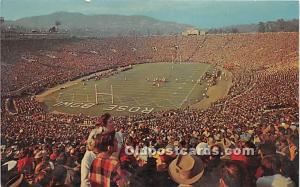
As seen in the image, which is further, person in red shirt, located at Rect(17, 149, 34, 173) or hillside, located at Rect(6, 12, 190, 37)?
hillside, located at Rect(6, 12, 190, 37)

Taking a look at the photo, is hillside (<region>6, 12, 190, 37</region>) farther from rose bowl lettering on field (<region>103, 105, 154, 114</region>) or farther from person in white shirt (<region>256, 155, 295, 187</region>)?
person in white shirt (<region>256, 155, 295, 187</region>)

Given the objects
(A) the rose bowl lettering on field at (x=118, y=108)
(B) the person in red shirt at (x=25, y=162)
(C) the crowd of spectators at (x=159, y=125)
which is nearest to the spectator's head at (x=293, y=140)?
Answer: (C) the crowd of spectators at (x=159, y=125)

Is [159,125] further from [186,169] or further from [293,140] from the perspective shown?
[293,140]

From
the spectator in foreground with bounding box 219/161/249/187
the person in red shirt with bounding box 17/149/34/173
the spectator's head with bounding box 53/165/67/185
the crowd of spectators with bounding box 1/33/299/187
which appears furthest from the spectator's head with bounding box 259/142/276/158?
the person in red shirt with bounding box 17/149/34/173

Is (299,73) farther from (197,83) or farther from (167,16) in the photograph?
(167,16)

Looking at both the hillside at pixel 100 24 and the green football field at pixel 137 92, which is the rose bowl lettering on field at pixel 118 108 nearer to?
the green football field at pixel 137 92

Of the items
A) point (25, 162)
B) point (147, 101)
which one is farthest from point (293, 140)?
point (25, 162)

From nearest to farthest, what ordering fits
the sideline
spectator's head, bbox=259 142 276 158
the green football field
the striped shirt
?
1. the striped shirt
2. spectator's head, bbox=259 142 276 158
3. the green football field
4. the sideline
